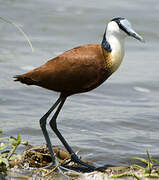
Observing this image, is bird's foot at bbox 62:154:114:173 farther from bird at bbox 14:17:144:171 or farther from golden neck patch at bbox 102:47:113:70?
golden neck patch at bbox 102:47:113:70

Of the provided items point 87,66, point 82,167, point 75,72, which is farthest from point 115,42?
point 82,167

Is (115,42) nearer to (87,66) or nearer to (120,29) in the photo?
(120,29)

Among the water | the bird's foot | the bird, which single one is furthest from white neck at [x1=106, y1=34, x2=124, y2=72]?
the water

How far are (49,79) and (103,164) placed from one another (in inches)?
48.3

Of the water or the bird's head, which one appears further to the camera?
the water

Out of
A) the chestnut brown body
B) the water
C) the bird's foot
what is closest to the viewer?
the chestnut brown body

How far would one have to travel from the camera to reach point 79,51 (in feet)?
17.0

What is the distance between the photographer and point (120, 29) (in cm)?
512

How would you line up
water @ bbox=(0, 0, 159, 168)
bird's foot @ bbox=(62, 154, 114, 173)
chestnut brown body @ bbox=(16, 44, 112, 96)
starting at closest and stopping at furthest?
chestnut brown body @ bbox=(16, 44, 112, 96) < bird's foot @ bbox=(62, 154, 114, 173) < water @ bbox=(0, 0, 159, 168)

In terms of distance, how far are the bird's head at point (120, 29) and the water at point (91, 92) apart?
147cm

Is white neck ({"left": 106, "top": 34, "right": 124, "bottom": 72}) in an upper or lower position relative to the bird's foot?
upper

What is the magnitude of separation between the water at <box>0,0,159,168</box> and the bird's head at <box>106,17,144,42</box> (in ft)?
4.81

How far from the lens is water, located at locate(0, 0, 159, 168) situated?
21.7 ft

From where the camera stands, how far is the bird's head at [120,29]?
5.09m
